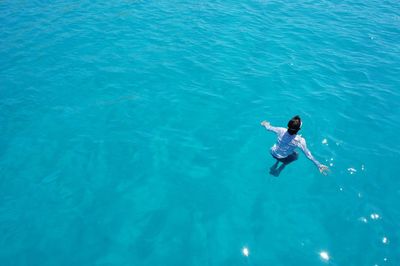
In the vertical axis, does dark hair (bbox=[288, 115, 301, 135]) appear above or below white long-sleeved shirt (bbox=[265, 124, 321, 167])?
above

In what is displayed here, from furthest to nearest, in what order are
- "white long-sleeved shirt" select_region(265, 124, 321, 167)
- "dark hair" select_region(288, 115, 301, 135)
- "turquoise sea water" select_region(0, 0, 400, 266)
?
"white long-sleeved shirt" select_region(265, 124, 321, 167) < "turquoise sea water" select_region(0, 0, 400, 266) < "dark hair" select_region(288, 115, 301, 135)

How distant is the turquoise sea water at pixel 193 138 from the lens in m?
7.93

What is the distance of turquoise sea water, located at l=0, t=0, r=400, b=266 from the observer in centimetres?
793

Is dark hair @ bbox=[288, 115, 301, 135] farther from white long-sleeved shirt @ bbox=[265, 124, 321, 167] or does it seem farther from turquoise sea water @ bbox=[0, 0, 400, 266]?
turquoise sea water @ bbox=[0, 0, 400, 266]

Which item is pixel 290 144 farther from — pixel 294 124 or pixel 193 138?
pixel 193 138

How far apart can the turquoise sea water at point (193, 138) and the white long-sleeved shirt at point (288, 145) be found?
45.0 inches

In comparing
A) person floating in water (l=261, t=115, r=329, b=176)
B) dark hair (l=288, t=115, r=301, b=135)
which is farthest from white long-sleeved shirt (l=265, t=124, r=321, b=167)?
dark hair (l=288, t=115, r=301, b=135)

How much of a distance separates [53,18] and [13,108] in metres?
7.34

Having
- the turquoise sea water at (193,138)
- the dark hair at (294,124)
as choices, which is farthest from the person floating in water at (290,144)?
the turquoise sea water at (193,138)

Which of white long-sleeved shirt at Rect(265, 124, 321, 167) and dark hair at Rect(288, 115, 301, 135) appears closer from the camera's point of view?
dark hair at Rect(288, 115, 301, 135)

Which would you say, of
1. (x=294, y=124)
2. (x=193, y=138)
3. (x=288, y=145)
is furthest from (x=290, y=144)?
(x=193, y=138)

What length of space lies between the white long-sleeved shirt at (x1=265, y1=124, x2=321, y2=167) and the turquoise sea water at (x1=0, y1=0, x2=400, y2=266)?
114 centimetres

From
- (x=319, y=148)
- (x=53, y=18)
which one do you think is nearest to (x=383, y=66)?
(x=319, y=148)

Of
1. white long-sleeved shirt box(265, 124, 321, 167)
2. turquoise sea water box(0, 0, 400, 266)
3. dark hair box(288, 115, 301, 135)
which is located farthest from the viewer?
white long-sleeved shirt box(265, 124, 321, 167)
